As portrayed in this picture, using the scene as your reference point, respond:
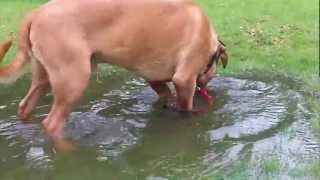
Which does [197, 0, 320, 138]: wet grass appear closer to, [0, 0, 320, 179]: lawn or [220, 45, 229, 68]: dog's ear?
[0, 0, 320, 179]: lawn

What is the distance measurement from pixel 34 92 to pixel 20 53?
24.0 inches

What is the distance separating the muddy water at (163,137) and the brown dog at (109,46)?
314mm

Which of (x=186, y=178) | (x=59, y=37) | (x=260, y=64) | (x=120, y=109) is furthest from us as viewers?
(x=260, y=64)

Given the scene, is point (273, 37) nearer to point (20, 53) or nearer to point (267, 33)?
point (267, 33)


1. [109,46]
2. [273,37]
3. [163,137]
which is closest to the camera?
[109,46]

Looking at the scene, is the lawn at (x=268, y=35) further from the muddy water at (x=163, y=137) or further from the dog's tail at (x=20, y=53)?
the dog's tail at (x=20, y=53)

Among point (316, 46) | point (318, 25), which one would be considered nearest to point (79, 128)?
point (316, 46)

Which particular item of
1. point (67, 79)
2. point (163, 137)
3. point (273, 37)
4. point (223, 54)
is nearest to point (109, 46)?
point (67, 79)

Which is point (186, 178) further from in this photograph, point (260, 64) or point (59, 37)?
point (260, 64)

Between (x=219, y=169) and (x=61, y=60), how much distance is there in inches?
62.7

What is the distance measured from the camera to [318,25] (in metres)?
9.78

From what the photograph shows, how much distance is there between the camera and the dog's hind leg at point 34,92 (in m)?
6.41

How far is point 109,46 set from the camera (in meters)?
6.00

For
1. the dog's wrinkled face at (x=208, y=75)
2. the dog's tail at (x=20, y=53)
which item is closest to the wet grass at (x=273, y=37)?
the dog's wrinkled face at (x=208, y=75)
